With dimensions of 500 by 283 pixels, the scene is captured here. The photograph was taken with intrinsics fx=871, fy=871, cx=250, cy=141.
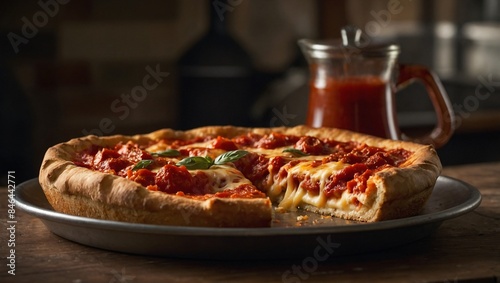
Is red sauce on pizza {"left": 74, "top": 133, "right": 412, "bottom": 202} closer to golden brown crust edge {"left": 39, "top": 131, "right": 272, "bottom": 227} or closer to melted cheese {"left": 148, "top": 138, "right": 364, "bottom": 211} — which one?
melted cheese {"left": 148, "top": 138, "right": 364, "bottom": 211}

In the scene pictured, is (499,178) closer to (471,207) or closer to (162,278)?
(471,207)

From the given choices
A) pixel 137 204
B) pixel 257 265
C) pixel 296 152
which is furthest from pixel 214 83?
pixel 257 265

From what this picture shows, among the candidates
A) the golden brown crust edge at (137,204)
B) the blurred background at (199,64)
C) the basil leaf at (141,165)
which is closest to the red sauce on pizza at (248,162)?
the basil leaf at (141,165)

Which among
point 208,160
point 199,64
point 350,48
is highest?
point 350,48

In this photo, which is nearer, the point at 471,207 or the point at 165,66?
the point at 471,207

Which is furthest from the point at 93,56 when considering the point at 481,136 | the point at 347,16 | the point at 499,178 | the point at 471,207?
the point at 471,207

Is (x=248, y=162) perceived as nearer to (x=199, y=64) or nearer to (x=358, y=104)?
(x=358, y=104)

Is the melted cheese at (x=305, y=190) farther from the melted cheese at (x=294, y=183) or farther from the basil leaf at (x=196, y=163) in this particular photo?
the basil leaf at (x=196, y=163)
